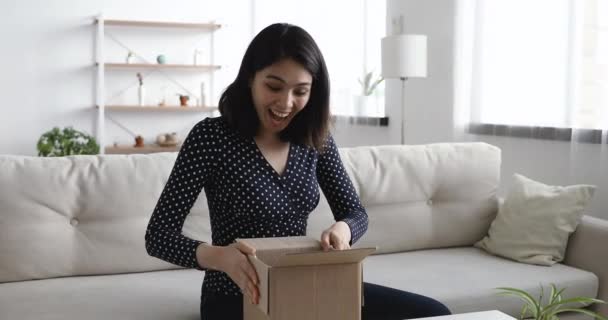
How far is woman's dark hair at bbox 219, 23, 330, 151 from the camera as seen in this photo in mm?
1541

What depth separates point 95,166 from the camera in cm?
218

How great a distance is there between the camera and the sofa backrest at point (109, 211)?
205 cm

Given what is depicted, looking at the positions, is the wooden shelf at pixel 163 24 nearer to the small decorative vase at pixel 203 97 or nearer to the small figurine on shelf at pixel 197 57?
the small figurine on shelf at pixel 197 57

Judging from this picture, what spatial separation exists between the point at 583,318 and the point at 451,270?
438mm

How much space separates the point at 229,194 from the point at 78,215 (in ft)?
2.42

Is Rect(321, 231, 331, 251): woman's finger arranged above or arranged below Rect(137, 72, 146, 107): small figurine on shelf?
below

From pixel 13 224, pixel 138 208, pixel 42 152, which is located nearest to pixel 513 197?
pixel 138 208

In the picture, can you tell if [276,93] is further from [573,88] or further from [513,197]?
[573,88]

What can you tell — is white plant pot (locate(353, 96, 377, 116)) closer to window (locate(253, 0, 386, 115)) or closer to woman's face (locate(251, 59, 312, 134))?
window (locate(253, 0, 386, 115))

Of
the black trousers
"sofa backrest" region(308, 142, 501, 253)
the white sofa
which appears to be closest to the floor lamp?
"sofa backrest" region(308, 142, 501, 253)

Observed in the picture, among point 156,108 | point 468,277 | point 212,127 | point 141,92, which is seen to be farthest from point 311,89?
point 141,92

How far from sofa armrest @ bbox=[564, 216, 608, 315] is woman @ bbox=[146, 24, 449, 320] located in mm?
937

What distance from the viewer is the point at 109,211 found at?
2.14 meters

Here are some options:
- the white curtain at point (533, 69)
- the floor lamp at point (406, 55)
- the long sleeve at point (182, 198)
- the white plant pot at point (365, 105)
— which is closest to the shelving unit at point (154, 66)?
the white plant pot at point (365, 105)
